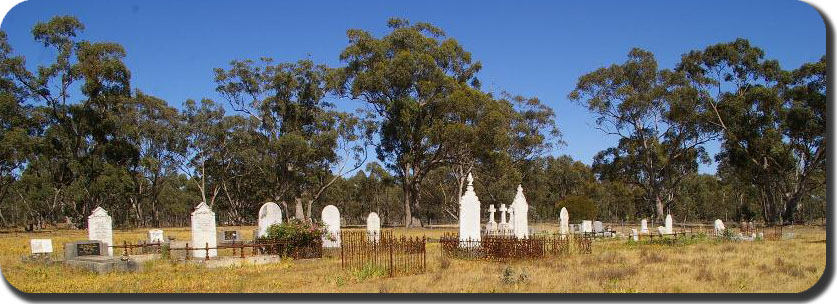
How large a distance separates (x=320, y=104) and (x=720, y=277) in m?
44.5

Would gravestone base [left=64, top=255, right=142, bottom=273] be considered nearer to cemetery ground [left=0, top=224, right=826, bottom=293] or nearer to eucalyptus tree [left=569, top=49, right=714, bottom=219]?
cemetery ground [left=0, top=224, right=826, bottom=293]

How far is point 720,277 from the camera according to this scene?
42.6 ft

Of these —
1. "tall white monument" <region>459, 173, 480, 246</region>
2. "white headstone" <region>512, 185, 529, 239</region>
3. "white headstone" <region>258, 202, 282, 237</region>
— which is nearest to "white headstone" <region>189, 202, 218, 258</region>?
"white headstone" <region>258, 202, 282, 237</region>

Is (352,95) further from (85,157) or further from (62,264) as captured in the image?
(62,264)

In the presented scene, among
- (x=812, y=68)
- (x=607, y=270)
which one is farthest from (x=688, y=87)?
(x=607, y=270)

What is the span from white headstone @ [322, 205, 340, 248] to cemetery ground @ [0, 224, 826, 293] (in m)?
3.74

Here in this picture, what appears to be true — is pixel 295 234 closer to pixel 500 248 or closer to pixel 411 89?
pixel 500 248

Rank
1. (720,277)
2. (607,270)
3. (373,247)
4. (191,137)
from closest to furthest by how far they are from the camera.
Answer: (720,277), (607,270), (373,247), (191,137)

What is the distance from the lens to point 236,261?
17672mm

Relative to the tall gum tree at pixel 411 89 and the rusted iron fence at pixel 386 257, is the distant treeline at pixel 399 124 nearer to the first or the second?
the tall gum tree at pixel 411 89

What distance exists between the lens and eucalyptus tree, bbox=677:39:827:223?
39031 millimetres

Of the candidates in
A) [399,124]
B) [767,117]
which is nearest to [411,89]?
[399,124]

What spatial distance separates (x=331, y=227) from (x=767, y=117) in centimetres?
3170

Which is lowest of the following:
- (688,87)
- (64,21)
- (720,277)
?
(720,277)
